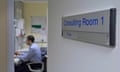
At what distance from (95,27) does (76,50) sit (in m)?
0.29

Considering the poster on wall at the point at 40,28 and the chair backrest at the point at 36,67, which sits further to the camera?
the poster on wall at the point at 40,28

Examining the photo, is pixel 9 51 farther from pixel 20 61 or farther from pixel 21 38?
pixel 21 38

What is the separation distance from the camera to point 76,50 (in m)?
1.11

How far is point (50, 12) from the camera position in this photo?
168 centimetres

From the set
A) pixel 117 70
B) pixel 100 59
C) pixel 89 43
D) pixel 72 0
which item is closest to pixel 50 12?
pixel 72 0

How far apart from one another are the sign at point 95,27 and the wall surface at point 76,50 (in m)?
0.02

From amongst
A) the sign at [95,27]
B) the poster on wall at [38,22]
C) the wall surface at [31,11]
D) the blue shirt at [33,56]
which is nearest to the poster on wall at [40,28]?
the poster on wall at [38,22]

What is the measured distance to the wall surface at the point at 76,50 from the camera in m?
0.77

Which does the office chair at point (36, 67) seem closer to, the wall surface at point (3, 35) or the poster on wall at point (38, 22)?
the wall surface at point (3, 35)

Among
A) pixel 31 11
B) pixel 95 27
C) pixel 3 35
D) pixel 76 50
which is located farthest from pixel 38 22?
pixel 95 27

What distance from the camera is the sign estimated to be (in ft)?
2.43

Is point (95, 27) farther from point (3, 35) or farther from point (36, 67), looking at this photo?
point (36, 67)

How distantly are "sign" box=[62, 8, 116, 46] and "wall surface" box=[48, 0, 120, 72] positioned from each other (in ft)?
0.08

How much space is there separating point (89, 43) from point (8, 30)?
2.02 meters
